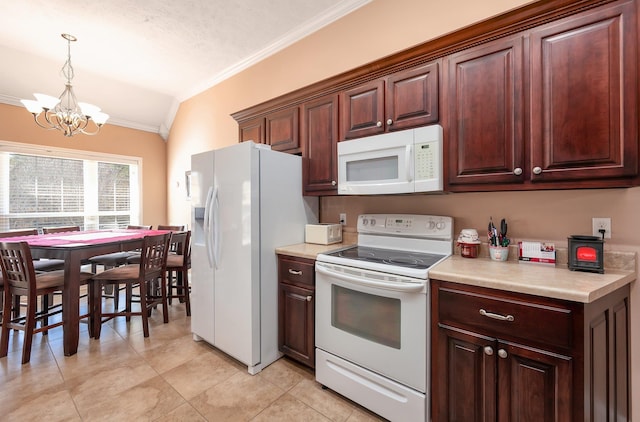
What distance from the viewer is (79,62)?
12.3 ft

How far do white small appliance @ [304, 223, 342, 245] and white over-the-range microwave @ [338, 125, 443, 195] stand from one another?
1.28ft

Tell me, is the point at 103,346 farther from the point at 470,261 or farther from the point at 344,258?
the point at 470,261

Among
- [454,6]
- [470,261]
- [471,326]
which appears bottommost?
[471,326]

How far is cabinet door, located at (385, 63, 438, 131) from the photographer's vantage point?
72.0 inches

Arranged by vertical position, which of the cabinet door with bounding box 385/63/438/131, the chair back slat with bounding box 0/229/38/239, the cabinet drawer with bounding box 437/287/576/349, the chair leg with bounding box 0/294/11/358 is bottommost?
the chair leg with bounding box 0/294/11/358

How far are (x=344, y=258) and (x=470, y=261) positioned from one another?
2.57 ft

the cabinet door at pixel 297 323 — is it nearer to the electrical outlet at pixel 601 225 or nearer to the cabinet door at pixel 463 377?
the cabinet door at pixel 463 377

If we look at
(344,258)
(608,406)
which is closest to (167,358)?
(344,258)

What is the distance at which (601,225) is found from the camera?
5.12ft

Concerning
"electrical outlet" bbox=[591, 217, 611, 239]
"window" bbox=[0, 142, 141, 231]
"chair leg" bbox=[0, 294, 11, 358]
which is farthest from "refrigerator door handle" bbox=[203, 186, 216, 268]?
"window" bbox=[0, 142, 141, 231]

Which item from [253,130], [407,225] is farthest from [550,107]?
[253,130]

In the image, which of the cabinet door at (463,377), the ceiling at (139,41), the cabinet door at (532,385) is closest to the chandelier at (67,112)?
the ceiling at (139,41)

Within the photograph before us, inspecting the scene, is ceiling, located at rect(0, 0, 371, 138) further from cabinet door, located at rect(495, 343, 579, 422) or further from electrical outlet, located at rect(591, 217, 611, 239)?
cabinet door, located at rect(495, 343, 579, 422)

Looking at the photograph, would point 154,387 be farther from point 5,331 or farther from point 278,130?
point 278,130
